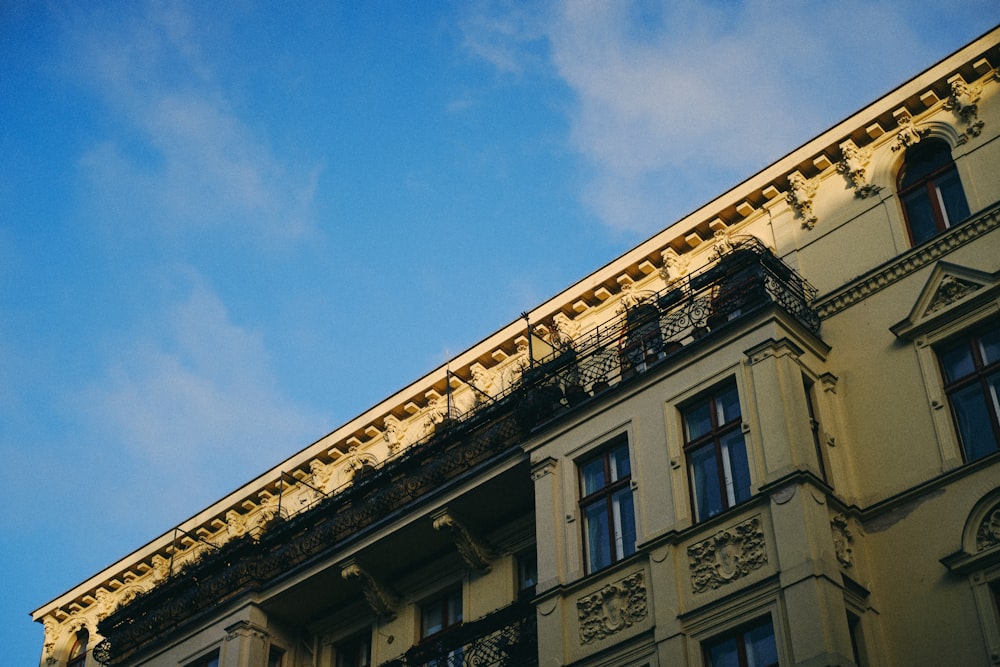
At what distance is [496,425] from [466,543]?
228 cm

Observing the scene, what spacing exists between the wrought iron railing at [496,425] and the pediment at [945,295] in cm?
172

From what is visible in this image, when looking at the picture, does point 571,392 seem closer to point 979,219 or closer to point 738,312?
point 738,312

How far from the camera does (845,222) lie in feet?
81.1

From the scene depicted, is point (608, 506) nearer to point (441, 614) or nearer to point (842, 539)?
point (842, 539)

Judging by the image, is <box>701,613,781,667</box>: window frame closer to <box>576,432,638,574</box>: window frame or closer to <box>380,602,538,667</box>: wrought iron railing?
<box>576,432,638,574</box>: window frame

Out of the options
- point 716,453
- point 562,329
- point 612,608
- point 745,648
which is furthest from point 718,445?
point 562,329

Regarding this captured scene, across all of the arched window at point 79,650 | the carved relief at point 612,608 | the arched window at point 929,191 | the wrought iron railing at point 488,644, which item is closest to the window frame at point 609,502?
the carved relief at point 612,608

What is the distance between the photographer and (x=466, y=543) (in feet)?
84.7

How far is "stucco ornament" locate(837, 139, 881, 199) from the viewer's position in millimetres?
24812

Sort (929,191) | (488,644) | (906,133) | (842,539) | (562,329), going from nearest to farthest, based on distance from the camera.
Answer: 1. (842,539)
2. (488,644)
3. (929,191)
4. (906,133)
5. (562,329)

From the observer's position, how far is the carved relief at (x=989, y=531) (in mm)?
19172

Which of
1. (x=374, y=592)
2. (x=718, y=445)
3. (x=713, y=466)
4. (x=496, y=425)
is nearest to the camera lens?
(x=713, y=466)

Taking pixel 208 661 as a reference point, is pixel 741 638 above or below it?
below

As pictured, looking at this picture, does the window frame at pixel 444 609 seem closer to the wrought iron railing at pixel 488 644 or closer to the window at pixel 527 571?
the wrought iron railing at pixel 488 644
